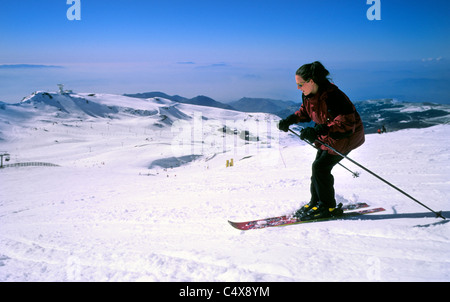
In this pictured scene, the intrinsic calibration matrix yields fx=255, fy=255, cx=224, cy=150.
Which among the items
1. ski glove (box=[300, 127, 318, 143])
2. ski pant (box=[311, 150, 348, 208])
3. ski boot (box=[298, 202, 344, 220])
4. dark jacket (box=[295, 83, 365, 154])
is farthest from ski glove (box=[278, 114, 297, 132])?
ski boot (box=[298, 202, 344, 220])

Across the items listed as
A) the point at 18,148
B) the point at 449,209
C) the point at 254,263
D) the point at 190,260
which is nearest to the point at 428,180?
the point at 449,209

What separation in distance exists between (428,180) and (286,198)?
353 cm

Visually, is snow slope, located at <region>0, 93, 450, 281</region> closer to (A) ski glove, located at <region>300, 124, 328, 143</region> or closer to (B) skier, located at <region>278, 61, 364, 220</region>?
(B) skier, located at <region>278, 61, 364, 220</region>

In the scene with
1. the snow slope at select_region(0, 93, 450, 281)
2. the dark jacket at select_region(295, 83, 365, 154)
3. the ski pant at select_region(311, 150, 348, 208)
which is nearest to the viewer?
the snow slope at select_region(0, 93, 450, 281)

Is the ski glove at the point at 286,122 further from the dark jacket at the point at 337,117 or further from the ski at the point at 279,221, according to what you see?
the ski at the point at 279,221

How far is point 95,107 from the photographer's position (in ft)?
367

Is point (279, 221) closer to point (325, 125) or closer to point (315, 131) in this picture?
point (315, 131)

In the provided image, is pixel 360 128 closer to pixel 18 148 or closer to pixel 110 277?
pixel 110 277

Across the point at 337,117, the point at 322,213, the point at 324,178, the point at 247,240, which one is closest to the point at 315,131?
the point at 337,117

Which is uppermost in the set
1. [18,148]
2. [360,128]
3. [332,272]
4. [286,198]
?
[360,128]

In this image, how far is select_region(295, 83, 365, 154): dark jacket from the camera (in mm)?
3553

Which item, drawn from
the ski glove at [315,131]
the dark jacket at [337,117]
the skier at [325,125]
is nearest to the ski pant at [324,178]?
the skier at [325,125]
